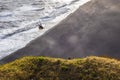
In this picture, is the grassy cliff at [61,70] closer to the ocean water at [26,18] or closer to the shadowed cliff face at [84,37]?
the shadowed cliff face at [84,37]

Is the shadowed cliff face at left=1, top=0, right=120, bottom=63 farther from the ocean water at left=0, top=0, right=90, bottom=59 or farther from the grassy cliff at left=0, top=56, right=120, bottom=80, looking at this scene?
the grassy cliff at left=0, top=56, right=120, bottom=80

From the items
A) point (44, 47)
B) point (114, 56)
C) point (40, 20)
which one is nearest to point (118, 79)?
point (114, 56)

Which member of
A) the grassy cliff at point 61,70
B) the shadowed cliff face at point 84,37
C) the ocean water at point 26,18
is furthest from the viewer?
the ocean water at point 26,18

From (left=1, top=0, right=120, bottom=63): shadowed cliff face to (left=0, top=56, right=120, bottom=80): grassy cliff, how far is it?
378 centimetres

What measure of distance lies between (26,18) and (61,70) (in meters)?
11.5

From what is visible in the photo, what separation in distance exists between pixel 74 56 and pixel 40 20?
702 cm

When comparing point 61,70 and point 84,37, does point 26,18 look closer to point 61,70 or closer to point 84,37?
point 84,37

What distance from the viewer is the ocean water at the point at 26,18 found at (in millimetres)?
15250

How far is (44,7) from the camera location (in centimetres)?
2041

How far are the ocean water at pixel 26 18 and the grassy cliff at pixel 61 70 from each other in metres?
5.74

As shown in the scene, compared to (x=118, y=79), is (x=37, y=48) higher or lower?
lower

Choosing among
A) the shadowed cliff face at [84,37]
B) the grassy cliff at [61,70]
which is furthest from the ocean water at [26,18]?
the grassy cliff at [61,70]

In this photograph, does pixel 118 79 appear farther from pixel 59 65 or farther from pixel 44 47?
pixel 44 47

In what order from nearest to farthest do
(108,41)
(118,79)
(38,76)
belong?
(118,79) < (38,76) < (108,41)
